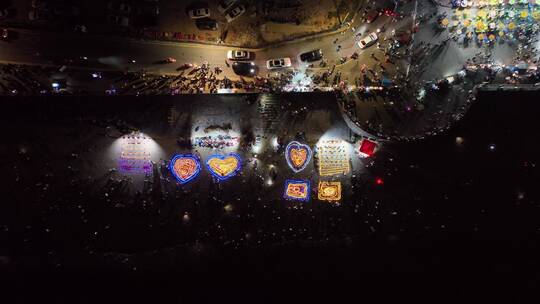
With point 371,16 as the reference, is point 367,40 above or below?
below

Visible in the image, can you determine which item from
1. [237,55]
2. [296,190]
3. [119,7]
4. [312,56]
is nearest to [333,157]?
[296,190]

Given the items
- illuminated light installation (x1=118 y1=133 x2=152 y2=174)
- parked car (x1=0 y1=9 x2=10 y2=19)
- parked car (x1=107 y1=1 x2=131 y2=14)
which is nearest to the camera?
illuminated light installation (x1=118 y1=133 x2=152 y2=174)

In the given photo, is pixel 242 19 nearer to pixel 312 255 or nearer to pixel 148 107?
pixel 148 107

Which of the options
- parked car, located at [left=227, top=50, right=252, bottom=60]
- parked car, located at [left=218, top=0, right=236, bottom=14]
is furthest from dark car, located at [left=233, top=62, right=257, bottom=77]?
parked car, located at [left=218, top=0, right=236, bottom=14]

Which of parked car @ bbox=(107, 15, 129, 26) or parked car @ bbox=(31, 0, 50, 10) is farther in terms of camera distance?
parked car @ bbox=(107, 15, 129, 26)

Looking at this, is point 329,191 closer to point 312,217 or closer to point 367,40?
point 312,217

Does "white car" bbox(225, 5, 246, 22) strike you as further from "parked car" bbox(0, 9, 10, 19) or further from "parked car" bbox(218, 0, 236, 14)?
"parked car" bbox(0, 9, 10, 19)
